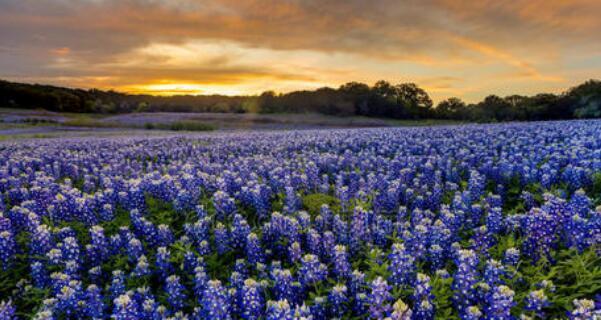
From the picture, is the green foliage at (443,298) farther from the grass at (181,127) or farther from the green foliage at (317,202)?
the grass at (181,127)

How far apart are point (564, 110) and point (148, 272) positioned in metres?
63.2

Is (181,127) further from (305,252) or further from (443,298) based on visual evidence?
(443,298)

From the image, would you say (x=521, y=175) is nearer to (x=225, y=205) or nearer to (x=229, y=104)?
(x=225, y=205)

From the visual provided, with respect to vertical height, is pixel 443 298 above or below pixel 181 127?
below

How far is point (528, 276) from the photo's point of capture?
13.6 ft

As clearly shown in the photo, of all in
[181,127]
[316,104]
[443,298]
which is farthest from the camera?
[316,104]

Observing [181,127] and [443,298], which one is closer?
[443,298]

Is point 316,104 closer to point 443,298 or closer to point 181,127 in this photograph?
point 181,127

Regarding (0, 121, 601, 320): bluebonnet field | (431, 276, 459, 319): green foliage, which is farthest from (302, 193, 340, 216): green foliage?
(431, 276, 459, 319): green foliage

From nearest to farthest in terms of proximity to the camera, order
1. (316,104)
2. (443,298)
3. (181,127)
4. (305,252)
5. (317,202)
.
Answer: (443,298)
(305,252)
(317,202)
(181,127)
(316,104)

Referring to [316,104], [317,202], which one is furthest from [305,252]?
[316,104]

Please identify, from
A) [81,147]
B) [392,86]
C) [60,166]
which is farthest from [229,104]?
[60,166]

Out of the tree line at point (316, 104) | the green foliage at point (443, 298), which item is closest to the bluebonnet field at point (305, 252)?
the green foliage at point (443, 298)

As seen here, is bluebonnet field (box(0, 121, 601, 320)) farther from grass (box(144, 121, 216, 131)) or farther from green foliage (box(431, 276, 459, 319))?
grass (box(144, 121, 216, 131))
